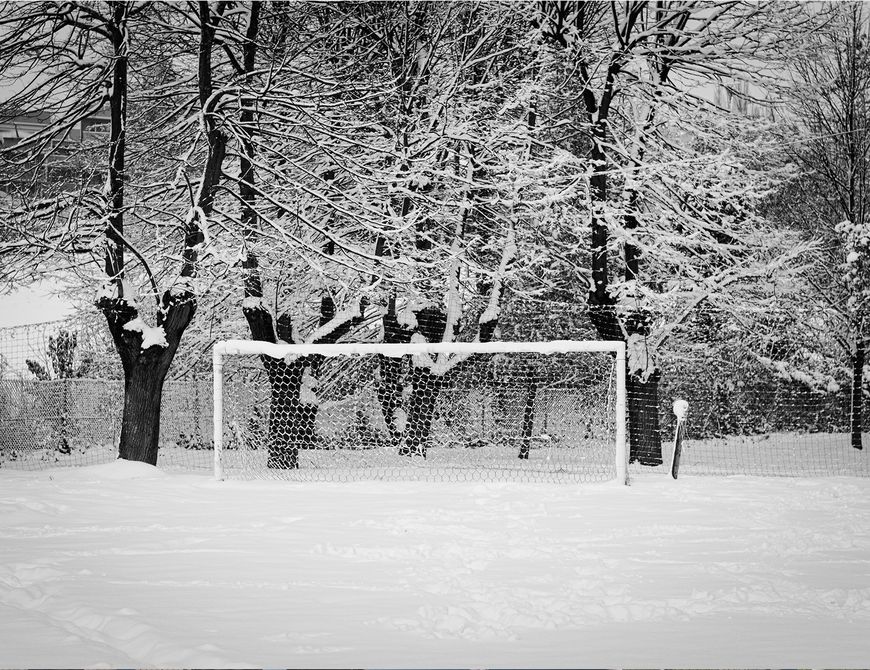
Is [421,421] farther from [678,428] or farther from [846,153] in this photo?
[846,153]

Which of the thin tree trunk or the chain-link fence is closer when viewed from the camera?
the chain-link fence

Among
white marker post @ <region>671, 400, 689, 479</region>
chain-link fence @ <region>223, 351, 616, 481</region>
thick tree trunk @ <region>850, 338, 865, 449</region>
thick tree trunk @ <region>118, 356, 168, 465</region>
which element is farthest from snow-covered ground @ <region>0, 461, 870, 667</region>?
thick tree trunk @ <region>850, 338, 865, 449</region>

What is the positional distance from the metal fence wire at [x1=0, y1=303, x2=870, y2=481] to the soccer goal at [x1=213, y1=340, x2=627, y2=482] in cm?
5

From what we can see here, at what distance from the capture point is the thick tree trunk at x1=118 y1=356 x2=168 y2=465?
11.3 meters

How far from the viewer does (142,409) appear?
11367mm

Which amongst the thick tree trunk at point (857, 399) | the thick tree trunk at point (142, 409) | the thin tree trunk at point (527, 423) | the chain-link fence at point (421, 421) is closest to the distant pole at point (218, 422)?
the chain-link fence at point (421, 421)

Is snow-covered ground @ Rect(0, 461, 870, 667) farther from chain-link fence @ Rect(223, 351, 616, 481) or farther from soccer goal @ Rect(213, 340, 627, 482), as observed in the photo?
chain-link fence @ Rect(223, 351, 616, 481)

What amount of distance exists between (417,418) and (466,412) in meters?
0.91

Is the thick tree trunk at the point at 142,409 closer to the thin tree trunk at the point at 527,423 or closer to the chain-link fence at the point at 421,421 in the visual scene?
the chain-link fence at the point at 421,421

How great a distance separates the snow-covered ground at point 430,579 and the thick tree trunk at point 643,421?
589 cm

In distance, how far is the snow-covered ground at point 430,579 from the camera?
3.69 m

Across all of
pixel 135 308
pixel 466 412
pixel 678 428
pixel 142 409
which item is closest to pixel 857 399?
pixel 678 428

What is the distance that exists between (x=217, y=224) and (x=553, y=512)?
265 inches

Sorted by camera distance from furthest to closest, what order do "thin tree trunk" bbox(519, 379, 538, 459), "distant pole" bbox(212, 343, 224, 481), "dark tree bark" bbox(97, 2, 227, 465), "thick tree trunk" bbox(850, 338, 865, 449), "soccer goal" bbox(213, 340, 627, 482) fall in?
1. "thick tree trunk" bbox(850, 338, 865, 449)
2. "thin tree trunk" bbox(519, 379, 538, 459)
3. "soccer goal" bbox(213, 340, 627, 482)
4. "dark tree bark" bbox(97, 2, 227, 465)
5. "distant pole" bbox(212, 343, 224, 481)
